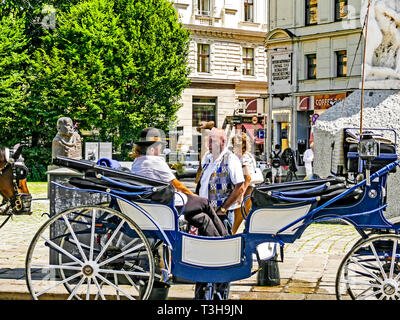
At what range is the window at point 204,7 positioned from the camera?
44.6 m

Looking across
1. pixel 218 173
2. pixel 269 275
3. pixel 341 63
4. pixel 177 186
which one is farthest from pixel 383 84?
pixel 341 63

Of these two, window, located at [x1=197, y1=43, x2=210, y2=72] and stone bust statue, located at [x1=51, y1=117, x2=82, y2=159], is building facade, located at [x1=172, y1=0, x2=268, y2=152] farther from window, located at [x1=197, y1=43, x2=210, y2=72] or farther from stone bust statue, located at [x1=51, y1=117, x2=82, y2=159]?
stone bust statue, located at [x1=51, y1=117, x2=82, y2=159]

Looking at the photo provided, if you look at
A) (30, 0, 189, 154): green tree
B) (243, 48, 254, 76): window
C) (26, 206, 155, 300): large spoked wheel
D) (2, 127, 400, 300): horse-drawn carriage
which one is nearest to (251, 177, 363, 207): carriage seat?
(2, 127, 400, 300): horse-drawn carriage

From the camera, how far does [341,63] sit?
3766 cm

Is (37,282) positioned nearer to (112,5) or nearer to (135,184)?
(135,184)

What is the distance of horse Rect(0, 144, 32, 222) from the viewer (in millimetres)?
7016

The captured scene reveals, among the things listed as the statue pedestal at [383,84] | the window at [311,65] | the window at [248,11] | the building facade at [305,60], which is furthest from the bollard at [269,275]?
the window at [248,11]

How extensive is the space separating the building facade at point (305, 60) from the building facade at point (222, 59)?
3.16 meters

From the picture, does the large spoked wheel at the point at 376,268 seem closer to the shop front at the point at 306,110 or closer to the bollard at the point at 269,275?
the bollard at the point at 269,275

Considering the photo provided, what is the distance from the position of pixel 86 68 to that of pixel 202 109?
15.5m

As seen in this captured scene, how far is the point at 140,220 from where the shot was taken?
5039 millimetres

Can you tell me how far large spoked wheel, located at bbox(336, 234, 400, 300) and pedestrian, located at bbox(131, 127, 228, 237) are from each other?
1.12m

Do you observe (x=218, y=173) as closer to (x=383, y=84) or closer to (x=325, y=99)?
(x=383, y=84)
